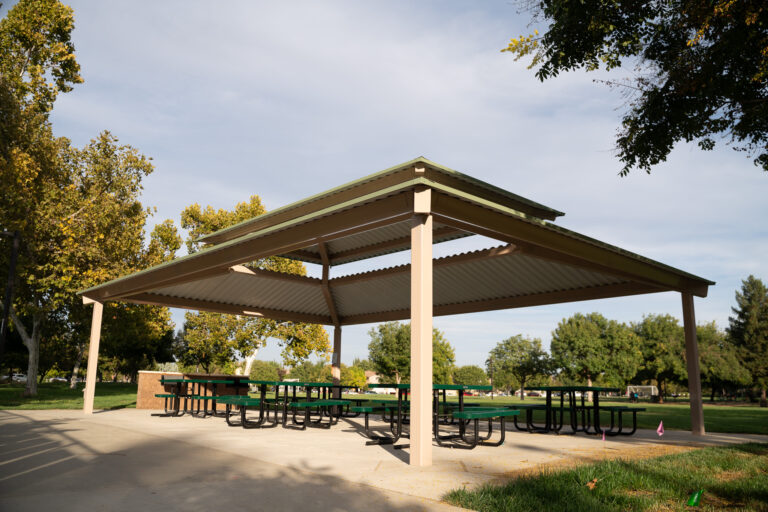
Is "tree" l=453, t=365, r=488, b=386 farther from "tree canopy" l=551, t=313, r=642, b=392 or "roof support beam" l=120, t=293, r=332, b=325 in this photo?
"roof support beam" l=120, t=293, r=332, b=325

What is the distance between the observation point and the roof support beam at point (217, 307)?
46.8 feet

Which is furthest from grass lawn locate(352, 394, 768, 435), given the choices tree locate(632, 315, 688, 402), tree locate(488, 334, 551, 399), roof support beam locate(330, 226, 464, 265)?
tree locate(488, 334, 551, 399)

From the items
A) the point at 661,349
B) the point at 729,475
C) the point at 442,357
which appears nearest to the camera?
the point at 729,475

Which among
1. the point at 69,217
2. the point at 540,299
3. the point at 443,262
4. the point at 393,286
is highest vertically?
the point at 69,217

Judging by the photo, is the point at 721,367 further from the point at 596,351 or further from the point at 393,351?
the point at 393,351

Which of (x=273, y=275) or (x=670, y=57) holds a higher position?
(x=670, y=57)

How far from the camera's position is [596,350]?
52.7 metres

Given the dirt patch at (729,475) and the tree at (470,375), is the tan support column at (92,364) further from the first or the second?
the tree at (470,375)

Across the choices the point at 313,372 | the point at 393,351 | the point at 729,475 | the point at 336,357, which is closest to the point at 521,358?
the point at 393,351

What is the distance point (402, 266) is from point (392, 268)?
1.21 feet

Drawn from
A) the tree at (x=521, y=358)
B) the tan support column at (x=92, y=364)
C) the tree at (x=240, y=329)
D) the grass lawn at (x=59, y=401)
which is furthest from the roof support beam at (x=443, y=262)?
the tree at (x=521, y=358)

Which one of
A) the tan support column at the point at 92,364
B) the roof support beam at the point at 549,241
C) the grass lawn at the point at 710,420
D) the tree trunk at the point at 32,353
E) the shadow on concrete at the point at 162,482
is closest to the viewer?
the shadow on concrete at the point at 162,482

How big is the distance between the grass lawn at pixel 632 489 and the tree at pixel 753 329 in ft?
164

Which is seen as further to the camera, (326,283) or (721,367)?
(721,367)
